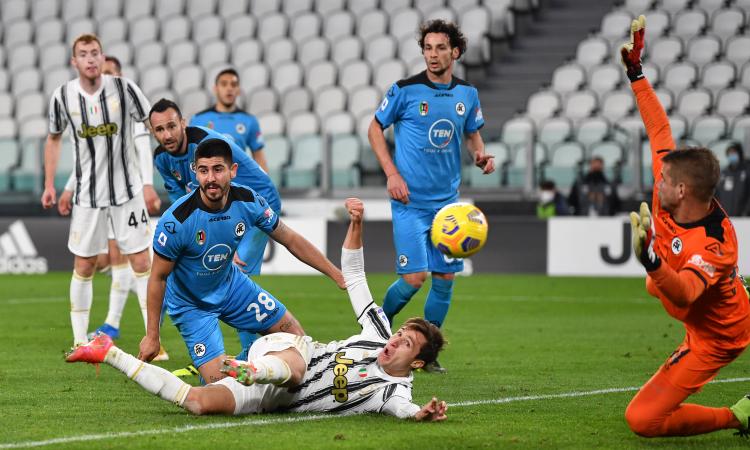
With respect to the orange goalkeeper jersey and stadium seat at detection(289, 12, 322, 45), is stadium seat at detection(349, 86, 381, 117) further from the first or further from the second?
the orange goalkeeper jersey

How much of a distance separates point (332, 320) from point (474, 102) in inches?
141

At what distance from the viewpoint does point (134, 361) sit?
582cm

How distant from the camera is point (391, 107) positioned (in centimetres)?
872

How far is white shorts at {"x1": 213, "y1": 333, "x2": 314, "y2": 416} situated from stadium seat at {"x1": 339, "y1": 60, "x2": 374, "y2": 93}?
16556 millimetres

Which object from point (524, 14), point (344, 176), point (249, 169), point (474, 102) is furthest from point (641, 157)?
point (249, 169)

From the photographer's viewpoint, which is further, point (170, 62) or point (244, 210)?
point (170, 62)

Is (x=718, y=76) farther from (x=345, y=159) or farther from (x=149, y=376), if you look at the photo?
(x=149, y=376)

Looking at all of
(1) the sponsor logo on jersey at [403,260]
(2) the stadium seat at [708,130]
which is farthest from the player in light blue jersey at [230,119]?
(2) the stadium seat at [708,130]

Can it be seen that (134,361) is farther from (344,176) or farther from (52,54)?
(52,54)

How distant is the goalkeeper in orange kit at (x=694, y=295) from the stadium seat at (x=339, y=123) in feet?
51.0

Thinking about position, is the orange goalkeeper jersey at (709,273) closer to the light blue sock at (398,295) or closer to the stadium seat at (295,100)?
the light blue sock at (398,295)

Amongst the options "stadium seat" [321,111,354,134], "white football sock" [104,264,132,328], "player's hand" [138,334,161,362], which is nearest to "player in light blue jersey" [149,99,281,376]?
"player's hand" [138,334,161,362]

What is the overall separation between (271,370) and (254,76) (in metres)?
17.9

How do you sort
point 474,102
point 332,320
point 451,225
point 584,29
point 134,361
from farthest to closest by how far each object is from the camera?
point 584,29 < point 332,320 < point 474,102 < point 451,225 < point 134,361
